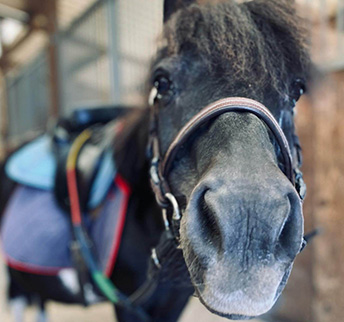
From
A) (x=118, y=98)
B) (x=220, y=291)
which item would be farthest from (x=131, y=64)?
(x=220, y=291)

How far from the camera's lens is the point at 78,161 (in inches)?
45.4

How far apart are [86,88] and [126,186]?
3.24m

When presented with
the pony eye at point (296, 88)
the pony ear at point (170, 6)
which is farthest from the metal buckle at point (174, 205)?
the pony ear at point (170, 6)

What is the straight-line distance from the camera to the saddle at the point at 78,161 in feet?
3.45

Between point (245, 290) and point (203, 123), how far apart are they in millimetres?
300

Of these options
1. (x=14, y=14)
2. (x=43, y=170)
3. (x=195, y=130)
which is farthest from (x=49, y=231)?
(x=14, y=14)

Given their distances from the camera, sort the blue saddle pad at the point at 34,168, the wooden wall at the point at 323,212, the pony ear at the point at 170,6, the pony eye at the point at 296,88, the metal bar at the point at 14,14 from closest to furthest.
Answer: the pony eye at the point at 296,88 → the pony ear at the point at 170,6 → the blue saddle pad at the point at 34,168 → the wooden wall at the point at 323,212 → the metal bar at the point at 14,14

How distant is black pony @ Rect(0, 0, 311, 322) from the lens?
1.46 ft

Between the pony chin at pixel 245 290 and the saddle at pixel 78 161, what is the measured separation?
2.06 feet

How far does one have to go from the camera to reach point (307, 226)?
1.59 m

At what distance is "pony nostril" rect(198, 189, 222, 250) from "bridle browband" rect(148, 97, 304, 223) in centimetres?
12

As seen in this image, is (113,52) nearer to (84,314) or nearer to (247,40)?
(84,314)

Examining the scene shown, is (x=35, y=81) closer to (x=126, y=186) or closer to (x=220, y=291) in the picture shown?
(x=126, y=186)

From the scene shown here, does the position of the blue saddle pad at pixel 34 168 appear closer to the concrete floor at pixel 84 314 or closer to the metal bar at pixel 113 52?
the concrete floor at pixel 84 314
